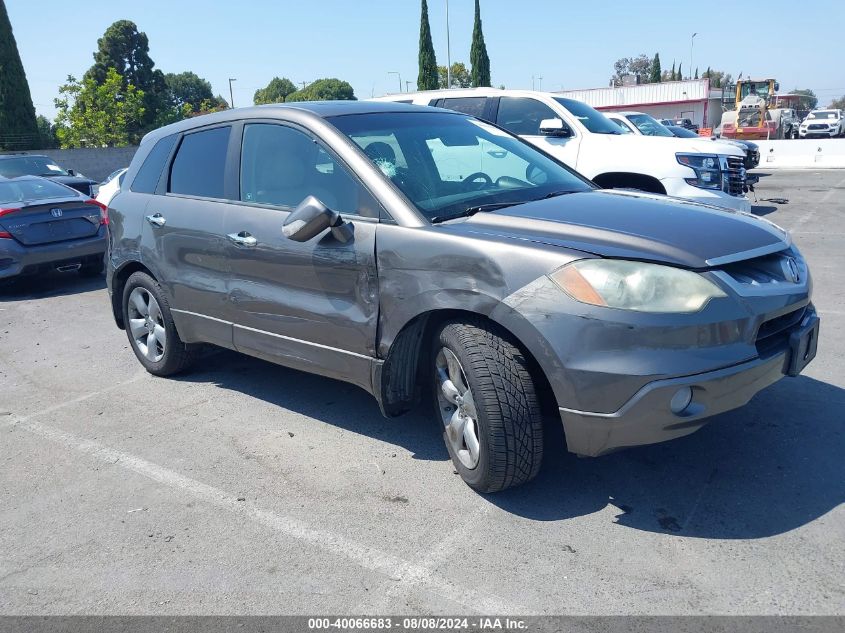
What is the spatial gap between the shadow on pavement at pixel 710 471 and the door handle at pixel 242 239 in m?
1.16

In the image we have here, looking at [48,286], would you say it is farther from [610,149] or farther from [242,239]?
[610,149]

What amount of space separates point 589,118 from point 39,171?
463 inches

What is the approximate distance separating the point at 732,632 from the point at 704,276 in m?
1.34

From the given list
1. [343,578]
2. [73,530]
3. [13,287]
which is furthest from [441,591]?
[13,287]

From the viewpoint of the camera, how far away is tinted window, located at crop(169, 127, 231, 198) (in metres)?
4.79

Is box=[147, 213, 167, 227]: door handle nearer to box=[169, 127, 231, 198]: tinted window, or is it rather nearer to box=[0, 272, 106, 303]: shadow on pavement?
box=[169, 127, 231, 198]: tinted window

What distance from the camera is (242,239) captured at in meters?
4.40

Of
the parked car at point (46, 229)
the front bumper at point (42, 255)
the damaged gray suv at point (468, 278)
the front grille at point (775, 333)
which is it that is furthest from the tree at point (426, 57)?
the front grille at point (775, 333)

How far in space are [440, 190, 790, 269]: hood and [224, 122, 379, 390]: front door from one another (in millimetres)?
599

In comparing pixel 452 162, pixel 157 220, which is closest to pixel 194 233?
pixel 157 220

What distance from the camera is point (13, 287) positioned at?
1008cm

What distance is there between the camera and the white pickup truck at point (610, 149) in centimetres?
862

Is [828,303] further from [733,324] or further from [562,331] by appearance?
[562,331]

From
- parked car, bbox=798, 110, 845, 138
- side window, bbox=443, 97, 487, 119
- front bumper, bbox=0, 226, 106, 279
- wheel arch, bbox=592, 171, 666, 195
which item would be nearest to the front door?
wheel arch, bbox=592, 171, 666, 195
